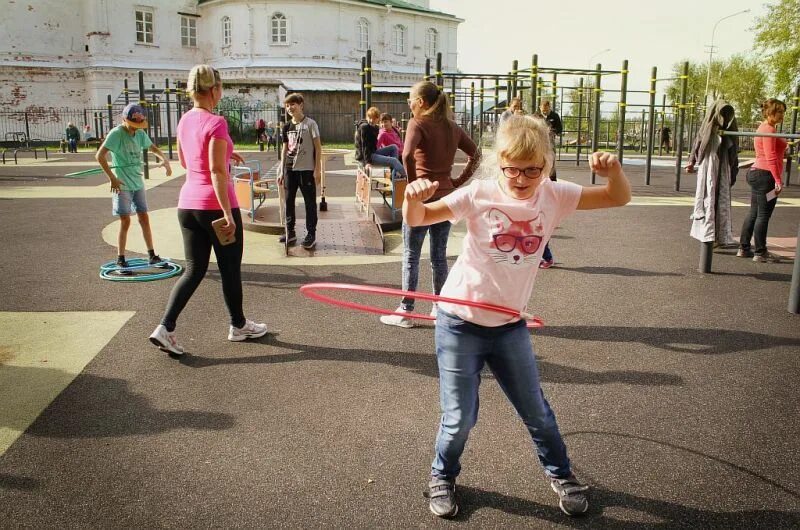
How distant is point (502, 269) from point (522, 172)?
431mm

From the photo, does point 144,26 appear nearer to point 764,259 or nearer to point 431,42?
point 431,42

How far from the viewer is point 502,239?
3.02 metres

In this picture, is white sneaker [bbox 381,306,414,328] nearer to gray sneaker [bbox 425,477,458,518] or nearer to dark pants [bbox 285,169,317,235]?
gray sneaker [bbox 425,477,458,518]

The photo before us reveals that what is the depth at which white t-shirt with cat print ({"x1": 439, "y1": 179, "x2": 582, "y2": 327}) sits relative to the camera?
3.02m

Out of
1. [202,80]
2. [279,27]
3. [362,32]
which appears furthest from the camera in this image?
[362,32]

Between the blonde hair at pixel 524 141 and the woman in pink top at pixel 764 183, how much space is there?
22.7 ft

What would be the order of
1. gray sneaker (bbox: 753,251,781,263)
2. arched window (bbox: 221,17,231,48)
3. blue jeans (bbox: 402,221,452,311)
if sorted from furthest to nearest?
arched window (bbox: 221,17,231,48) → gray sneaker (bbox: 753,251,781,263) → blue jeans (bbox: 402,221,452,311)

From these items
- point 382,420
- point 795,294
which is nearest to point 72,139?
point 795,294

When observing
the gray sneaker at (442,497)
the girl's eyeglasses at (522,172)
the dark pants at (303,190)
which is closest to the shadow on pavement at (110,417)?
the gray sneaker at (442,497)

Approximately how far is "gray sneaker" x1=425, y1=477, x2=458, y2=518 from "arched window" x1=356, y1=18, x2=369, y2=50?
48884 mm

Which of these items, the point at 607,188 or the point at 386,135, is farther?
the point at 386,135

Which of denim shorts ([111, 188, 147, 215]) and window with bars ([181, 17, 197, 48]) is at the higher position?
window with bars ([181, 17, 197, 48])

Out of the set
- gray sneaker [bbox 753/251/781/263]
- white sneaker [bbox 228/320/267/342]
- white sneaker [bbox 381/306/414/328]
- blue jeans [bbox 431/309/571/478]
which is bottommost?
white sneaker [bbox 381/306/414/328]

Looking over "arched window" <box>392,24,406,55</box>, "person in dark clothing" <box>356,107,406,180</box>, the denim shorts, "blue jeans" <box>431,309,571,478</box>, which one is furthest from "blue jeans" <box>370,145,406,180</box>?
"arched window" <box>392,24,406,55</box>
